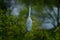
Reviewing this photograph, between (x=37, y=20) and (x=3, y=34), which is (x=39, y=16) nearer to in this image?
(x=37, y=20)

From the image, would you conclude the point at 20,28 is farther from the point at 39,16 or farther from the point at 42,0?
the point at 42,0

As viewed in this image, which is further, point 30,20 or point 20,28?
point 20,28

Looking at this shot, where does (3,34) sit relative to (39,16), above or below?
below

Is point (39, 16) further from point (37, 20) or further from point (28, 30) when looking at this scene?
point (28, 30)

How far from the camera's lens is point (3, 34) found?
291cm

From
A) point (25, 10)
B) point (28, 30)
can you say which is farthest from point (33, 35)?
point (25, 10)

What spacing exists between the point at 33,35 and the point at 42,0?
493 millimetres

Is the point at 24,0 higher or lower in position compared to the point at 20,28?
higher

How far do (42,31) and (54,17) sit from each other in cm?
25

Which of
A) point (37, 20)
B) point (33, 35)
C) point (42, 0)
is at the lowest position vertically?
point (33, 35)

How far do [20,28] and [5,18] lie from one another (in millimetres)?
245

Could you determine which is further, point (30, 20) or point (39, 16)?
point (39, 16)

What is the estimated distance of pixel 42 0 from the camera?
2.91 metres

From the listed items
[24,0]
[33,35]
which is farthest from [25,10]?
[33,35]
